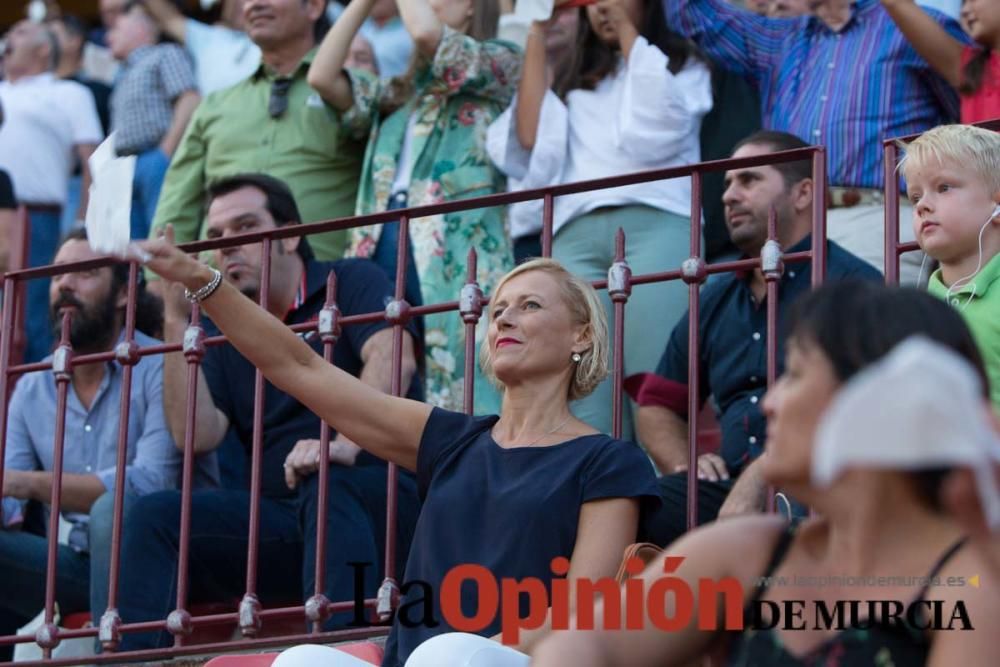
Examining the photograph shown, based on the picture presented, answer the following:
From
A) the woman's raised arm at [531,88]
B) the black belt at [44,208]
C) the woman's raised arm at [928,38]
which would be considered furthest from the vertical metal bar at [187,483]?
the black belt at [44,208]

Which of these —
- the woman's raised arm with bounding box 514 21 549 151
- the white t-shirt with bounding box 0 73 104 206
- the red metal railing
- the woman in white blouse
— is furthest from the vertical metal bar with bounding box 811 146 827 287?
the white t-shirt with bounding box 0 73 104 206

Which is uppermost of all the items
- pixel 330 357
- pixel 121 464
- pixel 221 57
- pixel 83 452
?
pixel 221 57

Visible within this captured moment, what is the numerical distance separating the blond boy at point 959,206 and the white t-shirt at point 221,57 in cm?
523

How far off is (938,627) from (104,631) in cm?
316

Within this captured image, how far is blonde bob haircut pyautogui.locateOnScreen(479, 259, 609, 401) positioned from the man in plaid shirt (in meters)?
4.32

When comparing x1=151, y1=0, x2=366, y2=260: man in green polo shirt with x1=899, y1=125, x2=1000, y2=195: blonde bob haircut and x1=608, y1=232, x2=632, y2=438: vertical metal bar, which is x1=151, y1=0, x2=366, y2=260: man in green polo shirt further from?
x1=899, y1=125, x2=1000, y2=195: blonde bob haircut

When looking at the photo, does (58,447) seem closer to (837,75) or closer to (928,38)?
(837,75)

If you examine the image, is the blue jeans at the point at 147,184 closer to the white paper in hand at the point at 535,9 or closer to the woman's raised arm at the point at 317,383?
the white paper in hand at the point at 535,9

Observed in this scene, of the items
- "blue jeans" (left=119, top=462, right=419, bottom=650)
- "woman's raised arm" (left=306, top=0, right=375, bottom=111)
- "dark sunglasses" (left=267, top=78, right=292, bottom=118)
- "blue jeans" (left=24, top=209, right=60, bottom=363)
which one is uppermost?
"woman's raised arm" (left=306, top=0, right=375, bottom=111)

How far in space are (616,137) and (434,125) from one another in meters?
0.68

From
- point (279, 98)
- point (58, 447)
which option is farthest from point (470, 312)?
point (279, 98)

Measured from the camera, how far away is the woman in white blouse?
243 inches

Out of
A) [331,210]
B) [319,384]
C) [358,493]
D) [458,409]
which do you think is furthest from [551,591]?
[331,210]

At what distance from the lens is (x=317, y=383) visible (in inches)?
167
